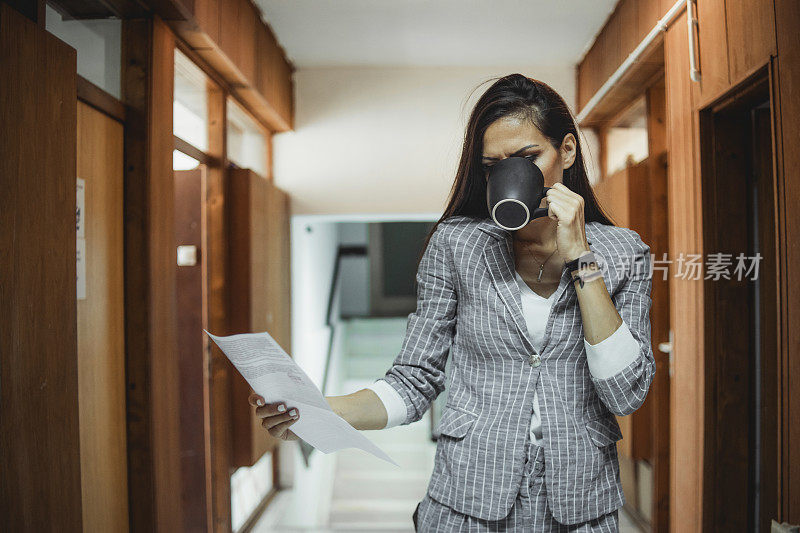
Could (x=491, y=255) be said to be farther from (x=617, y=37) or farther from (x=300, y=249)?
(x=300, y=249)

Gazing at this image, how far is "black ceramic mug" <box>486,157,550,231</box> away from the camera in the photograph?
76 centimetres

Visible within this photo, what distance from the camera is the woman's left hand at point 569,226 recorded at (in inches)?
29.3

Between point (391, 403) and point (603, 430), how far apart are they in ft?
1.03

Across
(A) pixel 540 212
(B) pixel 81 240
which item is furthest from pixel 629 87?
(B) pixel 81 240

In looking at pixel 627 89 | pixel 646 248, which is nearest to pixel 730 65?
pixel 627 89

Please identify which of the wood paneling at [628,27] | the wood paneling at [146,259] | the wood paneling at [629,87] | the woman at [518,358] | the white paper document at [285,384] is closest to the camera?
the white paper document at [285,384]

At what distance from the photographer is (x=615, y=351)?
0.73 m

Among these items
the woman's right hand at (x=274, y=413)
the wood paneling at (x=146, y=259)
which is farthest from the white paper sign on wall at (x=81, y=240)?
the woman's right hand at (x=274, y=413)

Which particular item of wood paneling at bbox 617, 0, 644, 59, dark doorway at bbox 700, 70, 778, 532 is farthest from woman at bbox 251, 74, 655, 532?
dark doorway at bbox 700, 70, 778, 532

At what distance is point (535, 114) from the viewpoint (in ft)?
2.65

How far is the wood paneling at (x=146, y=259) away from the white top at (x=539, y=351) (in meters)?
1.14

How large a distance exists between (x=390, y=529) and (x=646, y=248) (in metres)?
2.18

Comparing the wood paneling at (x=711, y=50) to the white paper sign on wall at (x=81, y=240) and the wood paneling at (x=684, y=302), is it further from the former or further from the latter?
the white paper sign on wall at (x=81, y=240)

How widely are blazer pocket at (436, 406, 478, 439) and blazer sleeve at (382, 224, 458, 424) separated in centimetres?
4
